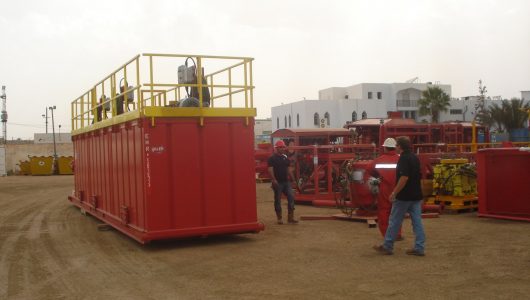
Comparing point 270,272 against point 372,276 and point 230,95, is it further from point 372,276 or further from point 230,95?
point 230,95

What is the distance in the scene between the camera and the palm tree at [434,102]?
2483 inches

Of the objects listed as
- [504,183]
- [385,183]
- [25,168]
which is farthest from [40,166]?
[385,183]

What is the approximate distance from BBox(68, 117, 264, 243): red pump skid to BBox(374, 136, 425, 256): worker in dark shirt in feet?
9.24

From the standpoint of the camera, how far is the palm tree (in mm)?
63062

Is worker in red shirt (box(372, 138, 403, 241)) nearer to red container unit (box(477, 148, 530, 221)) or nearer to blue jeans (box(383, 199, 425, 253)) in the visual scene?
blue jeans (box(383, 199, 425, 253))

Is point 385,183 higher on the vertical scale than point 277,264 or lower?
higher

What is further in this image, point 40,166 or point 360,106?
point 360,106

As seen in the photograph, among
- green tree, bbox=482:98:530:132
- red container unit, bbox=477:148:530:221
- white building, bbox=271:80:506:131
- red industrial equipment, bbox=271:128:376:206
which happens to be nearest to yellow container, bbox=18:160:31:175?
red industrial equipment, bbox=271:128:376:206

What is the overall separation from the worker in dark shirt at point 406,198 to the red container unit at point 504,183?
4.43m

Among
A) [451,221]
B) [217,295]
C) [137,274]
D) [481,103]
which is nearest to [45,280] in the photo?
[137,274]

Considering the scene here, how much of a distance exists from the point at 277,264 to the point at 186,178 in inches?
104

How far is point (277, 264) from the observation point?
330 inches

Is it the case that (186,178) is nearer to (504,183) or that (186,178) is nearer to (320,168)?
(504,183)

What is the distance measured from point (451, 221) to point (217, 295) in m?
7.44
